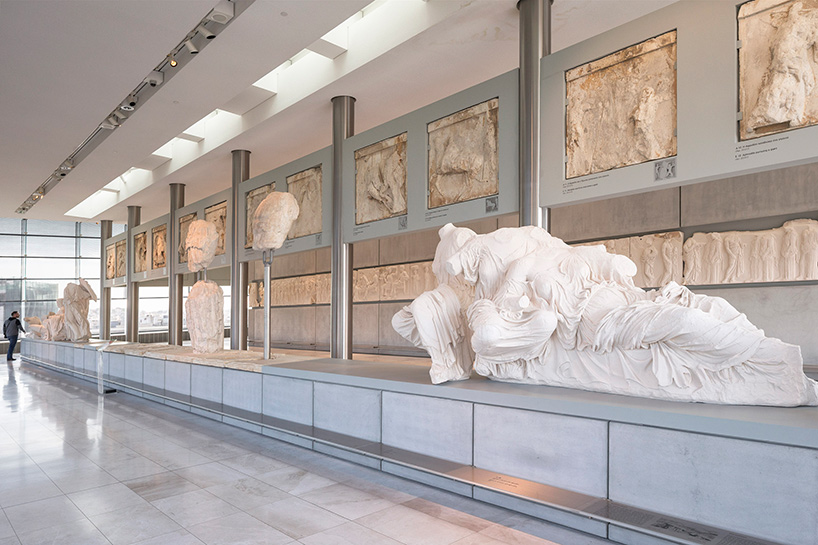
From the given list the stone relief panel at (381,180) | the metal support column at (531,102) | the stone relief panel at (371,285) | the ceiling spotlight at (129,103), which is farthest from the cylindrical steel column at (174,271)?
the metal support column at (531,102)

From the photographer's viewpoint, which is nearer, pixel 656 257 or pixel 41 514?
pixel 41 514

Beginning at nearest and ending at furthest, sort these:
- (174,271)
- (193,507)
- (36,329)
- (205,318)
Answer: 1. (193,507)
2. (205,318)
3. (174,271)
4. (36,329)

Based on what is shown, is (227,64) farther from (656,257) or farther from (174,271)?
(174,271)

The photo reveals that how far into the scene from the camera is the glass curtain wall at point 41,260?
22719mm

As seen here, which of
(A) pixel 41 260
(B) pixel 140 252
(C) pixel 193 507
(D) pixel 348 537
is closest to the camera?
(D) pixel 348 537

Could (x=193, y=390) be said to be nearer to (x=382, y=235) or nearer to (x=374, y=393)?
(x=382, y=235)

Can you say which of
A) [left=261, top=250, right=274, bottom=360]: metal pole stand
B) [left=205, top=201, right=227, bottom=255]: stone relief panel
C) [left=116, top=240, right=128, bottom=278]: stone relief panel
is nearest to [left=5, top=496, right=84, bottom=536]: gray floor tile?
[left=261, top=250, right=274, bottom=360]: metal pole stand

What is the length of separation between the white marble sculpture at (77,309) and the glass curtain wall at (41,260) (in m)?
9.19

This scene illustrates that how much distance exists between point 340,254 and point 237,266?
4305 mm

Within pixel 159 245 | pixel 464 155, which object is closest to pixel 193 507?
pixel 464 155

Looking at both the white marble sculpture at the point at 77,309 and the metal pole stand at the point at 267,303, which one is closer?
the metal pole stand at the point at 267,303

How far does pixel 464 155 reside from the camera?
730cm

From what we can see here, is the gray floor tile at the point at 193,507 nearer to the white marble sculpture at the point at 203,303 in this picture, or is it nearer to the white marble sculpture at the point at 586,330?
the white marble sculpture at the point at 586,330

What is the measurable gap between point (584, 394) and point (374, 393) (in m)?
1.94
